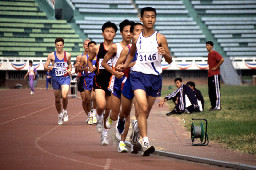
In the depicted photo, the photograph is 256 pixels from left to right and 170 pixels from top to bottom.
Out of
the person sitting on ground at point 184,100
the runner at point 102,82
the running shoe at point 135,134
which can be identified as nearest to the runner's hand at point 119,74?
the running shoe at point 135,134

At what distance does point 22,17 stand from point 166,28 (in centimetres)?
1548

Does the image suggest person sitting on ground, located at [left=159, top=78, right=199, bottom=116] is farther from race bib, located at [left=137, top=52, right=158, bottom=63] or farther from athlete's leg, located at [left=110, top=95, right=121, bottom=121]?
race bib, located at [left=137, top=52, right=158, bottom=63]

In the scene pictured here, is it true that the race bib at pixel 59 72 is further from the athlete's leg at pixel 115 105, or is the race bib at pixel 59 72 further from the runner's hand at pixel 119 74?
the runner's hand at pixel 119 74

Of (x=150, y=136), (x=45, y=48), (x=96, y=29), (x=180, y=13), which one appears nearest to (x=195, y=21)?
(x=180, y=13)

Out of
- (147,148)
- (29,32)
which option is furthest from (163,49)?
(29,32)

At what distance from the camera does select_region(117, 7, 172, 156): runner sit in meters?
7.93

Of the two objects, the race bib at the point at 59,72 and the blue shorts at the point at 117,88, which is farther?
the race bib at the point at 59,72

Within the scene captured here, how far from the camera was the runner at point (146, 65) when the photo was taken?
7926 millimetres

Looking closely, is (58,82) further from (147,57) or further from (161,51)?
(161,51)

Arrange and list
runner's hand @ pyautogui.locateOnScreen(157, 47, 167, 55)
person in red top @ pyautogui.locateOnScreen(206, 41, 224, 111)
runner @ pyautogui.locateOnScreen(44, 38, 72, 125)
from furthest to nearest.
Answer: person in red top @ pyautogui.locateOnScreen(206, 41, 224, 111) < runner @ pyautogui.locateOnScreen(44, 38, 72, 125) < runner's hand @ pyautogui.locateOnScreen(157, 47, 167, 55)

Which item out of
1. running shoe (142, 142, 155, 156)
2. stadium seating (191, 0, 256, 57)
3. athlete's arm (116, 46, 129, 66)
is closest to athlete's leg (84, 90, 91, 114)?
athlete's arm (116, 46, 129, 66)

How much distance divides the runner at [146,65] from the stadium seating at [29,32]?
43451 mm

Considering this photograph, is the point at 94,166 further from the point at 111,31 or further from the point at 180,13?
the point at 180,13

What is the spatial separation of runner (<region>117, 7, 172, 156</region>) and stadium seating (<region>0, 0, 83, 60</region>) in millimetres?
43451
